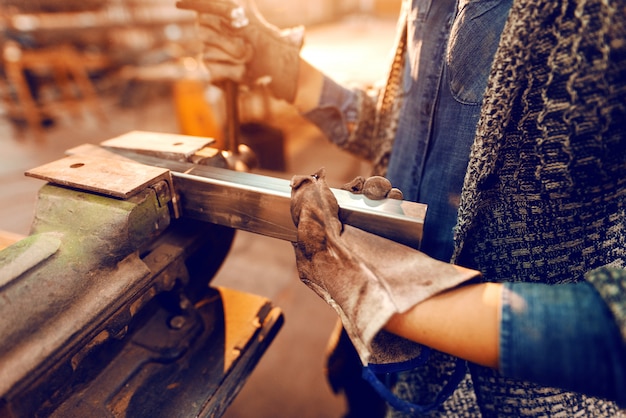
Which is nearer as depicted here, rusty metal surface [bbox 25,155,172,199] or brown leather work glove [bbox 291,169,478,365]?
brown leather work glove [bbox 291,169,478,365]

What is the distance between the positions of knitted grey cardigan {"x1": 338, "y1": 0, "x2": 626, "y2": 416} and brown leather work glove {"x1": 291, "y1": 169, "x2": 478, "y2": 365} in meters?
0.22

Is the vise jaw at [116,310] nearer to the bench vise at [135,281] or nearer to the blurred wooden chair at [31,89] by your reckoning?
the bench vise at [135,281]

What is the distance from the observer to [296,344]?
6.81ft

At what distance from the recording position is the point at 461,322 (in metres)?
0.56

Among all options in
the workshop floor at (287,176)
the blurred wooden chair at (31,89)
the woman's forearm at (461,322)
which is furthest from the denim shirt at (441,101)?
the blurred wooden chair at (31,89)

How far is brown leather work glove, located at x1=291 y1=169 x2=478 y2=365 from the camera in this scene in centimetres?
57

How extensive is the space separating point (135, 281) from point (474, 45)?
89 centimetres

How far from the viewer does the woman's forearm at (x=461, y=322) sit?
0.54 metres

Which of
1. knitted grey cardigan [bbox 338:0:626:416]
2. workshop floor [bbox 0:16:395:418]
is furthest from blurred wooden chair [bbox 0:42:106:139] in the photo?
knitted grey cardigan [bbox 338:0:626:416]

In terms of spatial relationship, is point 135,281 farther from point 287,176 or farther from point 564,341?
point 287,176

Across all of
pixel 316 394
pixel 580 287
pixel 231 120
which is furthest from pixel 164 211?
pixel 316 394

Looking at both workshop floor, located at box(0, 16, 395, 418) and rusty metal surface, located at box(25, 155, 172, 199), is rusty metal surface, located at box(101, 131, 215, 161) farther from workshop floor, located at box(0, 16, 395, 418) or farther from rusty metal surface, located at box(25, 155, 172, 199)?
workshop floor, located at box(0, 16, 395, 418)

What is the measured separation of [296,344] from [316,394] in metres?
0.32

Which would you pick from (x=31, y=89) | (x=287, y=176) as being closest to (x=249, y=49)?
(x=287, y=176)
